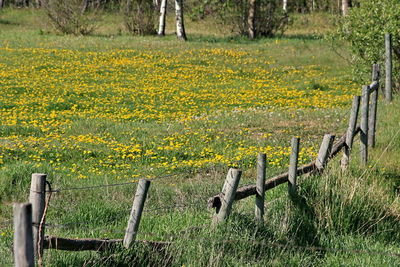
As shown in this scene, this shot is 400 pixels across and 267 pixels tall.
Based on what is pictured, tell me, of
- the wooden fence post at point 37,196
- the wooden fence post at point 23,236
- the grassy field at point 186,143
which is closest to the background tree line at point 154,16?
the grassy field at point 186,143

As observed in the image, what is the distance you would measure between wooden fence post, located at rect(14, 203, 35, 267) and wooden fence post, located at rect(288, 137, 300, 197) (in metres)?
3.87

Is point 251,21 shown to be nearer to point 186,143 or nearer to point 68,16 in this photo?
point 68,16

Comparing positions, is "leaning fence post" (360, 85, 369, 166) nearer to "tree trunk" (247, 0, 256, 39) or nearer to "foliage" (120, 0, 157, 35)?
"tree trunk" (247, 0, 256, 39)

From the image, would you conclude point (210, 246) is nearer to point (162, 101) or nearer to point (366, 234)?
point (366, 234)

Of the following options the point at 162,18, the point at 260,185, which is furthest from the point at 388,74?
the point at 162,18

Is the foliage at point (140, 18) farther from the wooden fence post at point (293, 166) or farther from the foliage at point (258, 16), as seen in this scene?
the wooden fence post at point (293, 166)

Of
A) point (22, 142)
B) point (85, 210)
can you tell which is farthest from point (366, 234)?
point (22, 142)

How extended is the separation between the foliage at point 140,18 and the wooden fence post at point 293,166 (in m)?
28.1

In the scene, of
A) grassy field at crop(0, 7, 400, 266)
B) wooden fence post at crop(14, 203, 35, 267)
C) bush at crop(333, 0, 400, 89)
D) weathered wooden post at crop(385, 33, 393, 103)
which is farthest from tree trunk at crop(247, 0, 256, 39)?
wooden fence post at crop(14, 203, 35, 267)

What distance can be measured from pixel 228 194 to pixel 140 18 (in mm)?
29387

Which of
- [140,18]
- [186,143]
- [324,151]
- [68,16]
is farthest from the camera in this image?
[140,18]

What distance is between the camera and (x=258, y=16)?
33719 millimetres

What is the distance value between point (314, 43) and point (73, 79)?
14212 mm

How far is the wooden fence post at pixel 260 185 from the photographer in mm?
5867
